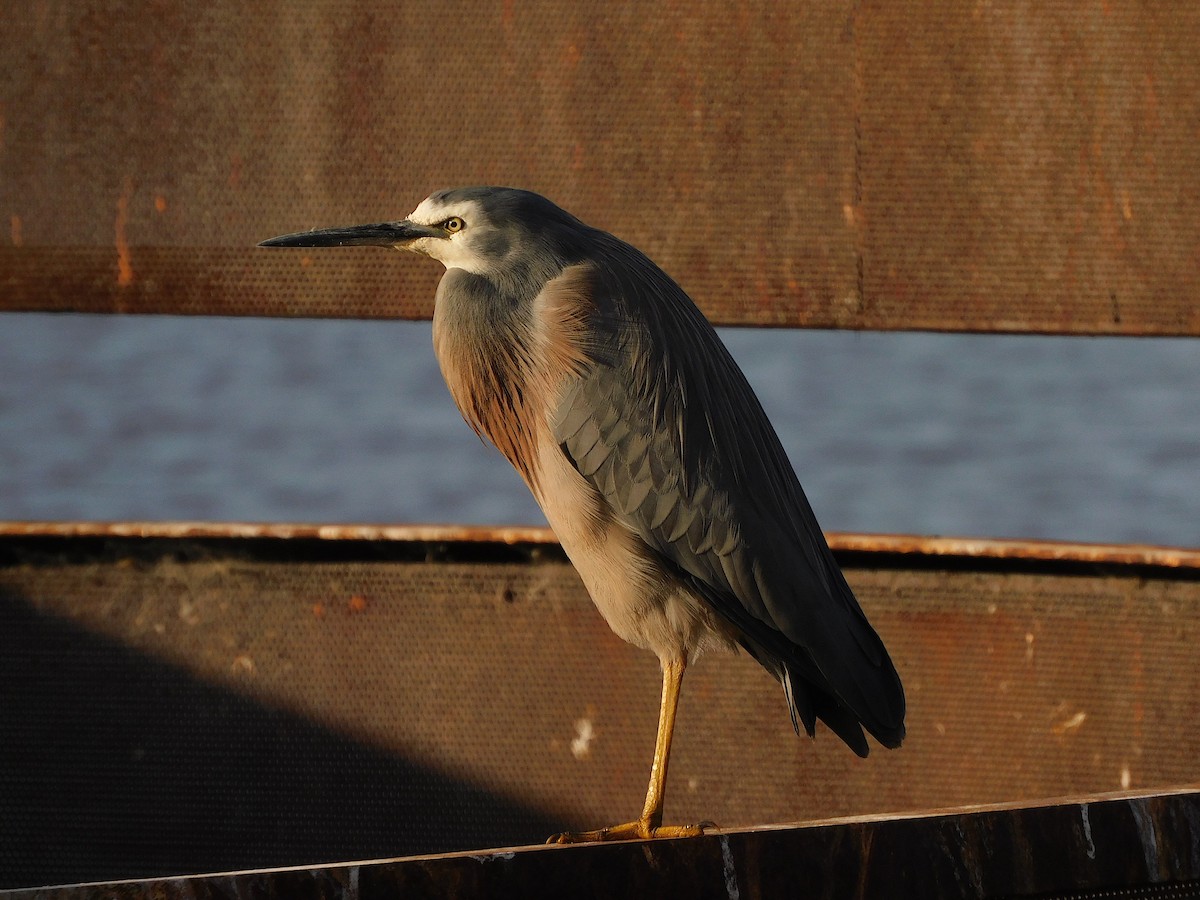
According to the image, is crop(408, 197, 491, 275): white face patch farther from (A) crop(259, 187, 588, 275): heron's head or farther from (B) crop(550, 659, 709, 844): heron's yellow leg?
(B) crop(550, 659, 709, 844): heron's yellow leg

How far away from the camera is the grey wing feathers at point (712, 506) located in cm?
193

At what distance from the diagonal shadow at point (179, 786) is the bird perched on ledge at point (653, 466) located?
3.04 feet

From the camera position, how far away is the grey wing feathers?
1.93 metres

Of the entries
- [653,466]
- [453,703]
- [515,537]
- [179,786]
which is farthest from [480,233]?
[179,786]

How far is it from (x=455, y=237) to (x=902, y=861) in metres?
1.25

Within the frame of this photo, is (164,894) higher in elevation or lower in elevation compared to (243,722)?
higher

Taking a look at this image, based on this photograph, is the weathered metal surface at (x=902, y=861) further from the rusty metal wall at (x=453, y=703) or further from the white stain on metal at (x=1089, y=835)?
the rusty metal wall at (x=453, y=703)

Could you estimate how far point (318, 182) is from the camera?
9.63 feet

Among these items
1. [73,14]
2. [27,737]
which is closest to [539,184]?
[73,14]

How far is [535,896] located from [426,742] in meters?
1.54

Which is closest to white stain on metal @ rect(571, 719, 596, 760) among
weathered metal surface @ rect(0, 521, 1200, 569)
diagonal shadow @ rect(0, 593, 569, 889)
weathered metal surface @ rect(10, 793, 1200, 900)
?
diagonal shadow @ rect(0, 593, 569, 889)

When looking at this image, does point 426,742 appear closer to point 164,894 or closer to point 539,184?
point 539,184

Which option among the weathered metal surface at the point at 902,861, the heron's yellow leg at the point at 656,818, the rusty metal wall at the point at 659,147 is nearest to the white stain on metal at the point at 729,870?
the weathered metal surface at the point at 902,861

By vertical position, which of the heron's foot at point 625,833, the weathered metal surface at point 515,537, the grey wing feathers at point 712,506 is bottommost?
the heron's foot at point 625,833
